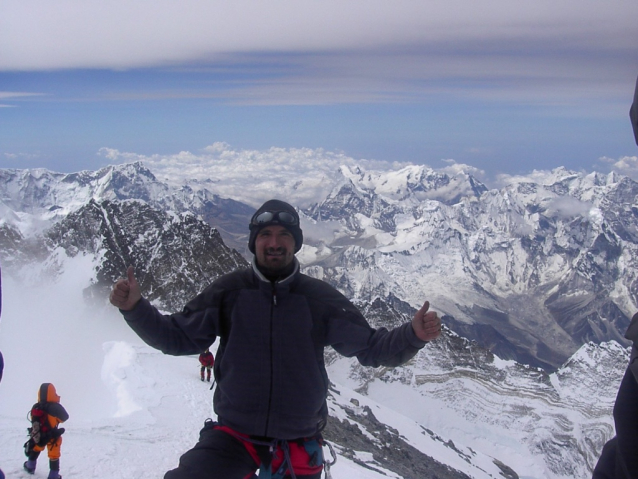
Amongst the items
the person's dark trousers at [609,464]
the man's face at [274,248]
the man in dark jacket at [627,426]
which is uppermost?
the man's face at [274,248]

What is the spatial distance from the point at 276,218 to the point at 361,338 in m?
2.45

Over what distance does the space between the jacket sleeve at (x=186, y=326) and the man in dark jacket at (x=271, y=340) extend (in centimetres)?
2

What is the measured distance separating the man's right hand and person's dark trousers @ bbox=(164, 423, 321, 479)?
2.37 m

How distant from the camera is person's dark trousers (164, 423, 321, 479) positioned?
727cm

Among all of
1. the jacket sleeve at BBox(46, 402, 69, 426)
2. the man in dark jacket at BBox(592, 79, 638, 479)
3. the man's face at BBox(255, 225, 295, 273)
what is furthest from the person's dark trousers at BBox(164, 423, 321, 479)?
the jacket sleeve at BBox(46, 402, 69, 426)

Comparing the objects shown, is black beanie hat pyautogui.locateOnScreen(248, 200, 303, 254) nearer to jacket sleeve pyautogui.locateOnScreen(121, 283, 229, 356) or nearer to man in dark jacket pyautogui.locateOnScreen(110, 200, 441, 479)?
man in dark jacket pyautogui.locateOnScreen(110, 200, 441, 479)

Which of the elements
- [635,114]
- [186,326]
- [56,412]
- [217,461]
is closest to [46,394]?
[56,412]

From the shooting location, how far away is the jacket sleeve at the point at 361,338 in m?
8.24

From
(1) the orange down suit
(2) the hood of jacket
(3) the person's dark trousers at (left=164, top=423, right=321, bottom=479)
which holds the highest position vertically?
(3) the person's dark trousers at (left=164, top=423, right=321, bottom=479)

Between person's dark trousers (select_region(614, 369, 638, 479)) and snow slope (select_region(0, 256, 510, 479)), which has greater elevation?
person's dark trousers (select_region(614, 369, 638, 479))

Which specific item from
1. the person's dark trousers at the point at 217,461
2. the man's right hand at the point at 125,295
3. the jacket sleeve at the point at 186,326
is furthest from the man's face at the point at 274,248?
the person's dark trousers at the point at 217,461

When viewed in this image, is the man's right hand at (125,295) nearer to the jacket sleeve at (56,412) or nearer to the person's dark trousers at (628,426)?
the person's dark trousers at (628,426)

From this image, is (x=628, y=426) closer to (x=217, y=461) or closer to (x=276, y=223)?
(x=217, y=461)

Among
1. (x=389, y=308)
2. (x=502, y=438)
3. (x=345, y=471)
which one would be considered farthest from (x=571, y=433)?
(x=345, y=471)
